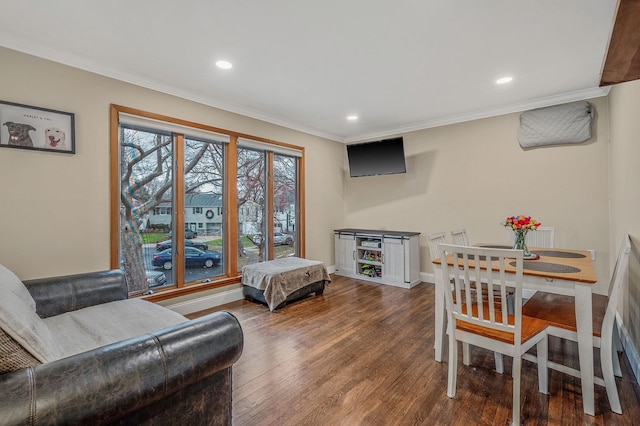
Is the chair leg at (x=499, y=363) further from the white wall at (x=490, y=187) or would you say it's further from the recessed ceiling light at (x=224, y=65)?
the recessed ceiling light at (x=224, y=65)

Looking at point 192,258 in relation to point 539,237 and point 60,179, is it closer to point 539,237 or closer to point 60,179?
point 60,179

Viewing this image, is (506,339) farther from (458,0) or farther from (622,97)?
(622,97)

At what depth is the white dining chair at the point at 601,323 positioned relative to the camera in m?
1.76

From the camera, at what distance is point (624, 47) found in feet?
2.80

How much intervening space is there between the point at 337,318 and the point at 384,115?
2.97 metres

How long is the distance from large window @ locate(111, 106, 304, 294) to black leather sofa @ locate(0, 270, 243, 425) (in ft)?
7.14

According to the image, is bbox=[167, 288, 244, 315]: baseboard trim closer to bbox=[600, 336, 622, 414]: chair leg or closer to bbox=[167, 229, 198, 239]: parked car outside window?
bbox=[167, 229, 198, 239]: parked car outside window

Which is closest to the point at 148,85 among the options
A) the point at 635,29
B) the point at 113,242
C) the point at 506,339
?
the point at 113,242

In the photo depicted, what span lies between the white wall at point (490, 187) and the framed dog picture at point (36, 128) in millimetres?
4229

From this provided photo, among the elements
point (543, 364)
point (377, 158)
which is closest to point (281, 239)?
point (377, 158)

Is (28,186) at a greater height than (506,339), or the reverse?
(28,186)

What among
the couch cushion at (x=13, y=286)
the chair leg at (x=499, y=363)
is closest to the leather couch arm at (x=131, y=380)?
the couch cushion at (x=13, y=286)

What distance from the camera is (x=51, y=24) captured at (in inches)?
87.3

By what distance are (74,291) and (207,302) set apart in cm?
155
